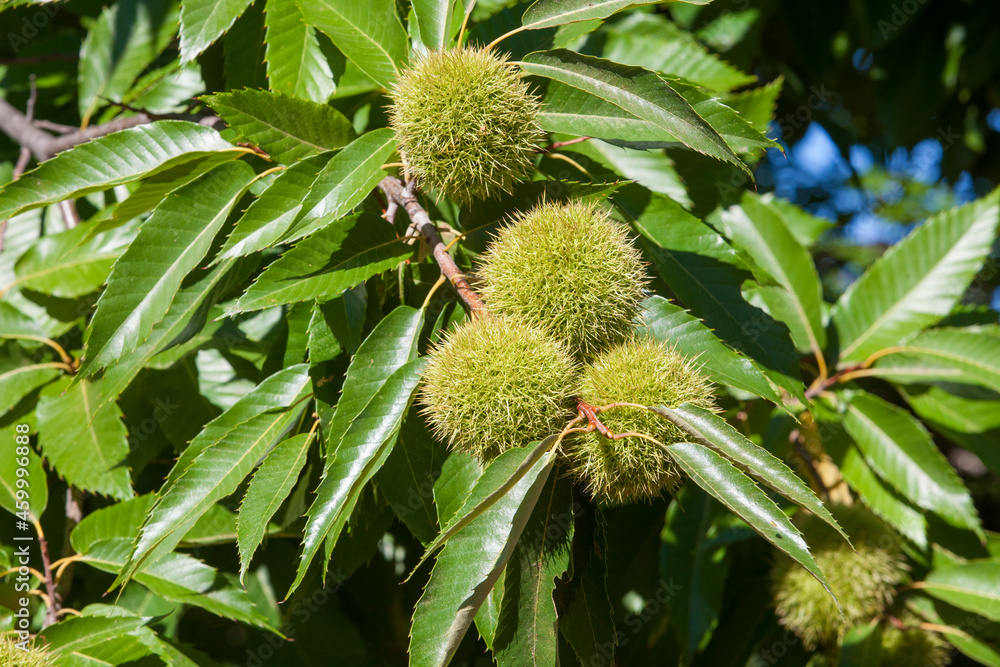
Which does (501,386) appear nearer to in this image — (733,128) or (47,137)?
(733,128)

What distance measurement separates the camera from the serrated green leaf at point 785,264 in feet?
6.21

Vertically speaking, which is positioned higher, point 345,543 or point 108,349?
point 108,349

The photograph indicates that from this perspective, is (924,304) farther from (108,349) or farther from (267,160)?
(108,349)

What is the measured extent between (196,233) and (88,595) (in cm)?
113

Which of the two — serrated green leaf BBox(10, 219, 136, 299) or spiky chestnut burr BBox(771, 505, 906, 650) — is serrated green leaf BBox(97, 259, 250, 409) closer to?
serrated green leaf BBox(10, 219, 136, 299)

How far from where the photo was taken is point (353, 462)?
0.94 metres

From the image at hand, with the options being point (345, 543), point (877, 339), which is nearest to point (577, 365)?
point (345, 543)

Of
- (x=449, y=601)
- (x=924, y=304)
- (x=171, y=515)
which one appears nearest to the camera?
(x=449, y=601)

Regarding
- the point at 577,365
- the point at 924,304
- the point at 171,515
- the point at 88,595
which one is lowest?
the point at 88,595

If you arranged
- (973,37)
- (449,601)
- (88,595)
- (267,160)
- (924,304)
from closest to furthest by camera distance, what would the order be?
1. (449,601)
2. (267,160)
3. (88,595)
4. (924,304)
5. (973,37)

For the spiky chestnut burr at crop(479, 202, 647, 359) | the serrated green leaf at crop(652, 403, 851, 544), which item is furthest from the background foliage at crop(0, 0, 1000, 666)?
the spiky chestnut burr at crop(479, 202, 647, 359)

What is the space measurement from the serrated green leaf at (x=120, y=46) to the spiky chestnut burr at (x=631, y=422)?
1781 mm

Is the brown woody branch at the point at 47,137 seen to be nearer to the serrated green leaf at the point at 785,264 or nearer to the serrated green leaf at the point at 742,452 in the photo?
the serrated green leaf at the point at 742,452

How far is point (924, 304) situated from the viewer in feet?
6.17
